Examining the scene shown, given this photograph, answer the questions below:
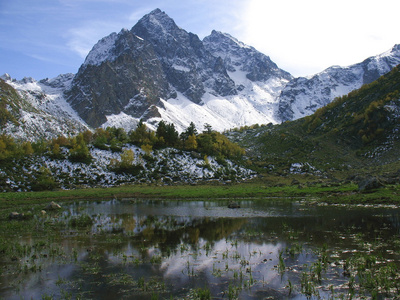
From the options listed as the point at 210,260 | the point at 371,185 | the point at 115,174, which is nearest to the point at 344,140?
the point at 371,185

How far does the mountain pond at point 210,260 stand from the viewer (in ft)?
48.6

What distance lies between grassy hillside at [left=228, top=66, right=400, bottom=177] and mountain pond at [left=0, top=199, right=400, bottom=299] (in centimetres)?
7571

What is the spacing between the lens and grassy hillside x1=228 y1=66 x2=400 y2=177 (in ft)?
361

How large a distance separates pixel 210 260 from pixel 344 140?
132094 mm

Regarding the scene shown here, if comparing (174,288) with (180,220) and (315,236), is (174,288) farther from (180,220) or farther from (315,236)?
(180,220)

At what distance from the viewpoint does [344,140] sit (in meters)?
135

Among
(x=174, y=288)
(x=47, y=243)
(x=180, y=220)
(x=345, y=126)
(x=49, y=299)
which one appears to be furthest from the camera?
(x=345, y=126)

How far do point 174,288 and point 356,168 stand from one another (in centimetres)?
10719

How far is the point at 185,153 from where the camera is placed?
115m

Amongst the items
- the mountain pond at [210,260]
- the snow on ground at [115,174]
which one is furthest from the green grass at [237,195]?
the snow on ground at [115,174]

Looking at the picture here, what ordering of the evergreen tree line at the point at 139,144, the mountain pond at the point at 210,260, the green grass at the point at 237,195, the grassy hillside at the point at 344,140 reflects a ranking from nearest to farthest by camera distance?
the mountain pond at the point at 210,260 < the green grass at the point at 237,195 < the evergreen tree line at the point at 139,144 < the grassy hillside at the point at 344,140

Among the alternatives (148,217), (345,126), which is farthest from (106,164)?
(345,126)

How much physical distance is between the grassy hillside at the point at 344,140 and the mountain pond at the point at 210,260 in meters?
75.7

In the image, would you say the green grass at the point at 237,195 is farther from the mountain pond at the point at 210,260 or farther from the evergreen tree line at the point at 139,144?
the evergreen tree line at the point at 139,144
